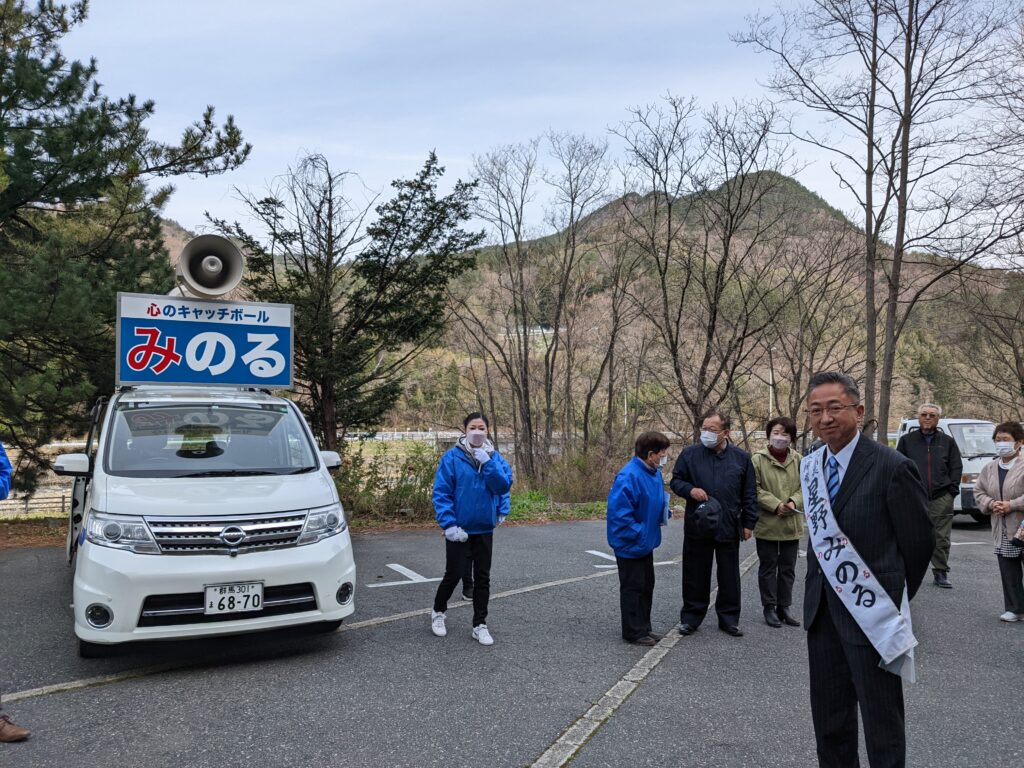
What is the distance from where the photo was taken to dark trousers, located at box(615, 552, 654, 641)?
559 centimetres

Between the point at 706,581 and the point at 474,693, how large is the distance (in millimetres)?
2382

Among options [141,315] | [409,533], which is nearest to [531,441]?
[409,533]

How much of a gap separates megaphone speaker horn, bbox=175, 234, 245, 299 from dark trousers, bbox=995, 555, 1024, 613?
793 centimetres

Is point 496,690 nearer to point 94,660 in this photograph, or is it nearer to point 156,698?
point 156,698

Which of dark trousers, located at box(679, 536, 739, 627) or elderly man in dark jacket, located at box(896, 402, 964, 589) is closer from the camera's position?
dark trousers, located at box(679, 536, 739, 627)

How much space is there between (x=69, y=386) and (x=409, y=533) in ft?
17.8

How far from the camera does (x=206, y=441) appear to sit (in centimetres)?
574

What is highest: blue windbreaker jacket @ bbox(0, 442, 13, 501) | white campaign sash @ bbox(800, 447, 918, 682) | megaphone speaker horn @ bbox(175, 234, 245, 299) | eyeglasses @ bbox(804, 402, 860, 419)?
megaphone speaker horn @ bbox(175, 234, 245, 299)

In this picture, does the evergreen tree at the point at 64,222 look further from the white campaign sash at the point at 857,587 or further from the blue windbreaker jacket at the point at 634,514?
the white campaign sash at the point at 857,587

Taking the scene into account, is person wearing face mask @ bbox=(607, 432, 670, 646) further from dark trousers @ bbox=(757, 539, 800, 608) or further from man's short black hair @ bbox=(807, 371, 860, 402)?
man's short black hair @ bbox=(807, 371, 860, 402)

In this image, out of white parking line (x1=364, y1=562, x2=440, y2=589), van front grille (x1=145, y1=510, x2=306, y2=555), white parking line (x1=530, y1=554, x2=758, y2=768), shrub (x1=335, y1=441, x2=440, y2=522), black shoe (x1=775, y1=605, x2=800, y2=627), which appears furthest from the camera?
shrub (x1=335, y1=441, x2=440, y2=522)

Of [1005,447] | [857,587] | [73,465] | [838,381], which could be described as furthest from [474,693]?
[1005,447]

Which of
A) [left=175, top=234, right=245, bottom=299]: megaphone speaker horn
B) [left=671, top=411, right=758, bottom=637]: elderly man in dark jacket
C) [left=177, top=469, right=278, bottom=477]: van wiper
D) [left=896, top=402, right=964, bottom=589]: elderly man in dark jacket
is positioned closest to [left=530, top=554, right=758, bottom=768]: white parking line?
[left=671, top=411, right=758, bottom=637]: elderly man in dark jacket

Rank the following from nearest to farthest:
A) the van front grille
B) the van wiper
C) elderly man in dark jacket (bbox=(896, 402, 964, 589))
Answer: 1. the van front grille
2. the van wiper
3. elderly man in dark jacket (bbox=(896, 402, 964, 589))
